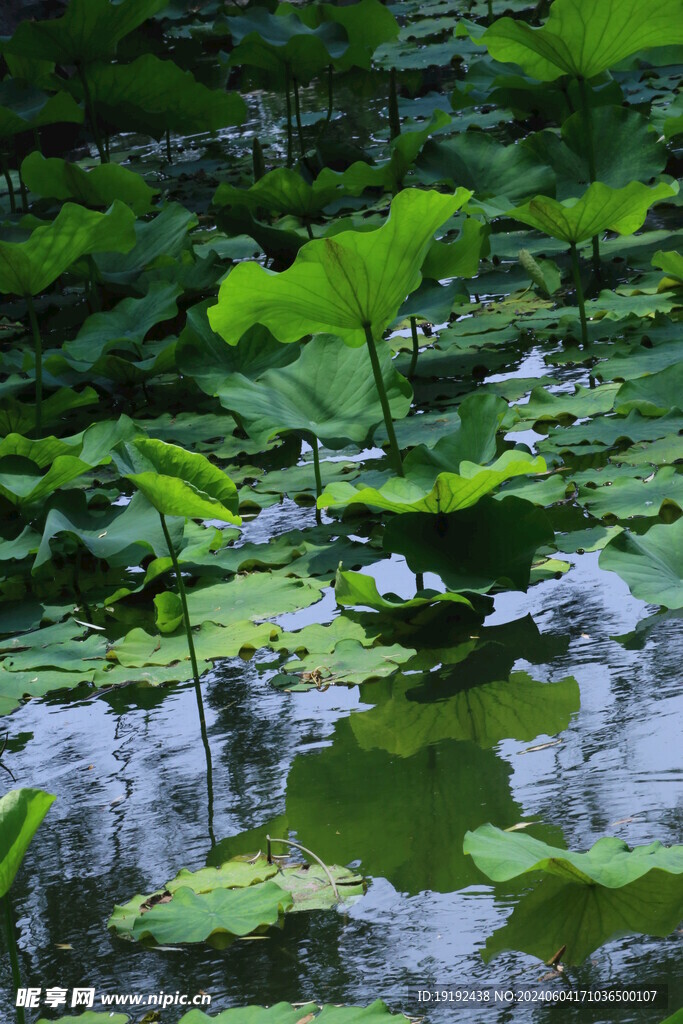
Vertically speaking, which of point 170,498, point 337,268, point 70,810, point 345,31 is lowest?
point 70,810

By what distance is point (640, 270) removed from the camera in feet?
10.9

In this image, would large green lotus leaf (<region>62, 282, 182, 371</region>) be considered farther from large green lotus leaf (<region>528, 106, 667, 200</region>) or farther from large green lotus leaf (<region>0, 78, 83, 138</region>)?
large green lotus leaf (<region>0, 78, 83, 138</region>)

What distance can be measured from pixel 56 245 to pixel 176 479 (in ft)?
4.13

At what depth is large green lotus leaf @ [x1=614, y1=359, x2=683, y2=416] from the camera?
2303 mm

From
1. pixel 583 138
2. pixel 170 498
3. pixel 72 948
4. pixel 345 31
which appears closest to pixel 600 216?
pixel 583 138

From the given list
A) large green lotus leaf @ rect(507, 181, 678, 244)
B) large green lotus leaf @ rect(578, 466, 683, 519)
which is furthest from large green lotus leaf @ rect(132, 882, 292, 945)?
large green lotus leaf @ rect(507, 181, 678, 244)

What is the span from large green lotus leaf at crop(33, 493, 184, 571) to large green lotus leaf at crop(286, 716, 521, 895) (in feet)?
1.96

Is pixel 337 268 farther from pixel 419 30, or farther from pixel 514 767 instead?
pixel 419 30

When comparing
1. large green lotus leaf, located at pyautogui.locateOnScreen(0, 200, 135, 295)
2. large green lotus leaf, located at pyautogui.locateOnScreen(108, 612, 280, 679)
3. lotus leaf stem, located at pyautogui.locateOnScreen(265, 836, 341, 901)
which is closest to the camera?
lotus leaf stem, located at pyautogui.locateOnScreen(265, 836, 341, 901)

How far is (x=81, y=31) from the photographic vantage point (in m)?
4.22

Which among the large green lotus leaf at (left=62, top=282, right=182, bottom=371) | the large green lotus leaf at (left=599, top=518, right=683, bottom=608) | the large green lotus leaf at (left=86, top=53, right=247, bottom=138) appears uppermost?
the large green lotus leaf at (left=86, top=53, right=247, bottom=138)

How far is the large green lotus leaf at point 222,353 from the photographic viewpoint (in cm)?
270

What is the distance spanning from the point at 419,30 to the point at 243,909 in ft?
22.0

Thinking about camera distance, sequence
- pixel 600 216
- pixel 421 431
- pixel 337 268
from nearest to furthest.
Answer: pixel 337 268
pixel 421 431
pixel 600 216
